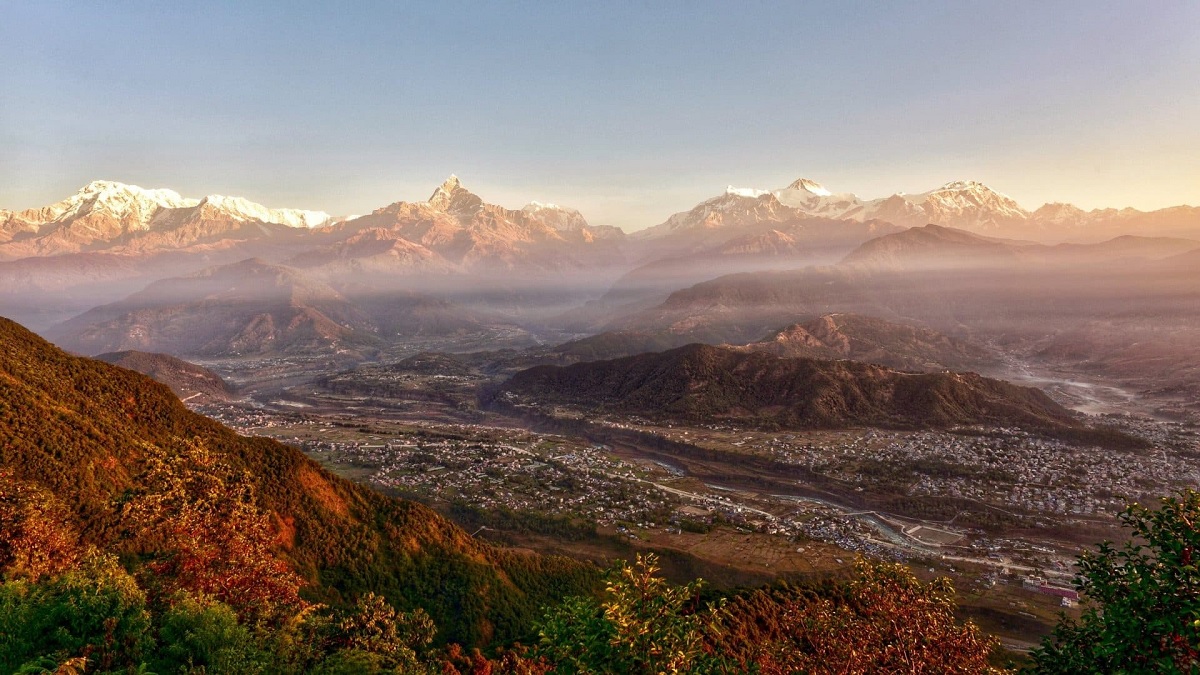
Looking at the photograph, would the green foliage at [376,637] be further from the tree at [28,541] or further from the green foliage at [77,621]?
the tree at [28,541]

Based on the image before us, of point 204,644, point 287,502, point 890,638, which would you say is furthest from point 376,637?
point 287,502

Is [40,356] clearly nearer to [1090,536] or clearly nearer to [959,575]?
[959,575]

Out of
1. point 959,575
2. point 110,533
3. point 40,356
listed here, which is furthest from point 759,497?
point 40,356

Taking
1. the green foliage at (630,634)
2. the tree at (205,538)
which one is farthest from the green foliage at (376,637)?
the green foliage at (630,634)

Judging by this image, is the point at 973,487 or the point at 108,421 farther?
the point at 973,487

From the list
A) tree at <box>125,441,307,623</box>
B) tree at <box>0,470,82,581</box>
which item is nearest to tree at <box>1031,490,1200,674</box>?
tree at <box>125,441,307,623</box>

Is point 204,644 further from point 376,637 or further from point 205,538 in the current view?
point 376,637

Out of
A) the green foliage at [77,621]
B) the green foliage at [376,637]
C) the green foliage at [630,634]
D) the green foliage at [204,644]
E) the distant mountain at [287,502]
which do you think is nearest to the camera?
Result: the green foliage at [630,634]

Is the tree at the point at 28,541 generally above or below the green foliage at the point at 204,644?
above
